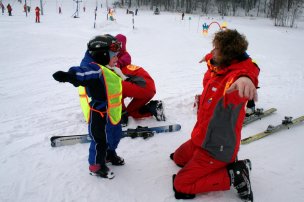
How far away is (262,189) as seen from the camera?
10.3ft

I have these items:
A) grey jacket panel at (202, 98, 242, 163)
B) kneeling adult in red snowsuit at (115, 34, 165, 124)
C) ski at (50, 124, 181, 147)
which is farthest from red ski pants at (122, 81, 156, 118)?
grey jacket panel at (202, 98, 242, 163)

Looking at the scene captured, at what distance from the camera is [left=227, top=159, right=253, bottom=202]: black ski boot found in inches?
112

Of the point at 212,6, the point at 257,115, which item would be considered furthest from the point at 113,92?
the point at 212,6

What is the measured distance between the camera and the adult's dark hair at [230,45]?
262 cm

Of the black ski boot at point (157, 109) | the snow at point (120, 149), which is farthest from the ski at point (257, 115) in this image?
the black ski boot at point (157, 109)

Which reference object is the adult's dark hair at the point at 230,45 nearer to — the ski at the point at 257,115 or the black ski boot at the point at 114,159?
the black ski boot at the point at 114,159

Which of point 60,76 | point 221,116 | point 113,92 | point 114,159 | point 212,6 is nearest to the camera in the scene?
point 60,76

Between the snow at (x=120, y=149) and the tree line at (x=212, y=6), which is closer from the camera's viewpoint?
the snow at (x=120, y=149)

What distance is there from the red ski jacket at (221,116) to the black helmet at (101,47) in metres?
1.11

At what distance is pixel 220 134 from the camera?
9.45 ft

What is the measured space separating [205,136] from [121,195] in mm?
1145

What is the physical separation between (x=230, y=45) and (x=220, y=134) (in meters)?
0.93

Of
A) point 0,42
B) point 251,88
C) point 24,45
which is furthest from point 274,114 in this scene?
point 0,42

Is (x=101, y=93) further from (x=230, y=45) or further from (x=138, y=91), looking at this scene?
(x=138, y=91)
